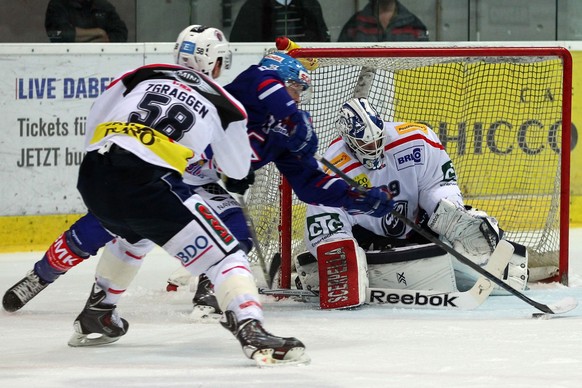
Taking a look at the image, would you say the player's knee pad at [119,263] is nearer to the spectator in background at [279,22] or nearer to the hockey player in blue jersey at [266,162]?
the hockey player in blue jersey at [266,162]

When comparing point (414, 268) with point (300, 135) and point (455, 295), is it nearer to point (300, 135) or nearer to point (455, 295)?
point (455, 295)

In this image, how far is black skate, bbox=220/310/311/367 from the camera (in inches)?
118

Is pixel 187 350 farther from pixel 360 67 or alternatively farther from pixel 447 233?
pixel 360 67

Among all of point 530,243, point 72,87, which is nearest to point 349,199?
point 530,243

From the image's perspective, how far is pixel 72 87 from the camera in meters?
5.99

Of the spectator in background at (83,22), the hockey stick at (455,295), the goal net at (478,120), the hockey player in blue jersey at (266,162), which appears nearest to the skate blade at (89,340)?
the hockey player in blue jersey at (266,162)

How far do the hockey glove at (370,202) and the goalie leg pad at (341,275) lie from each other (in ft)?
0.75

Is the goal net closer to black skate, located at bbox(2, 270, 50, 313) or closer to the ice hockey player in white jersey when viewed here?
black skate, located at bbox(2, 270, 50, 313)

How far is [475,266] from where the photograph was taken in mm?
4297

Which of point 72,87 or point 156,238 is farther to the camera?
point 72,87

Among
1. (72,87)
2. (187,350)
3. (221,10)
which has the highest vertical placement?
(221,10)

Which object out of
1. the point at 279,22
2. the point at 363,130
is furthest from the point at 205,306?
the point at 279,22

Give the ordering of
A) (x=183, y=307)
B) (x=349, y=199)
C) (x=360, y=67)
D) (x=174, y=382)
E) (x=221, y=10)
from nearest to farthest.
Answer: (x=174, y=382), (x=349, y=199), (x=183, y=307), (x=360, y=67), (x=221, y=10)

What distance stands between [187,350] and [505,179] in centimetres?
258
